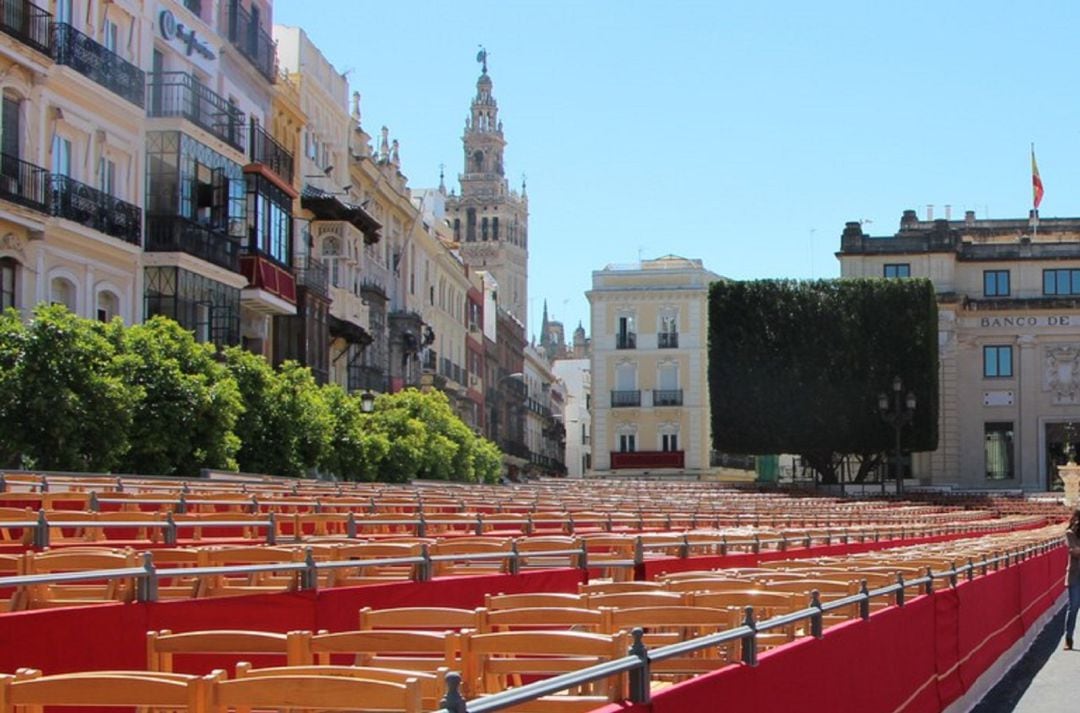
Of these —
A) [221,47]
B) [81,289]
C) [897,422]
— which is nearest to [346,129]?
[221,47]

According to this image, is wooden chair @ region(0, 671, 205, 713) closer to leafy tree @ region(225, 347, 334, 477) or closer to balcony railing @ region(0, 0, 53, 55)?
balcony railing @ region(0, 0, 53, 55)

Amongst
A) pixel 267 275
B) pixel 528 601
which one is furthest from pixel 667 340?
pixel 528 601

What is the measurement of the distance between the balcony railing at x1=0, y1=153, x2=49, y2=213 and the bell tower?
5415 inches

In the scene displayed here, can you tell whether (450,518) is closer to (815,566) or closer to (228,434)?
(815,566)

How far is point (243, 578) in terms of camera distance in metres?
12.6

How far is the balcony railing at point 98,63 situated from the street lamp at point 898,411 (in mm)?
41101

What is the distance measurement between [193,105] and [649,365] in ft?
212

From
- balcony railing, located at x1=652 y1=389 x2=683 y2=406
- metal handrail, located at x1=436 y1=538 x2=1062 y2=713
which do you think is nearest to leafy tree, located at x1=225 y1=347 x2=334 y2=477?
metal handrail, located at x1=436 y1=538 x2=1062 y2=713

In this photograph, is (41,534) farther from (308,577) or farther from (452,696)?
(452,696)

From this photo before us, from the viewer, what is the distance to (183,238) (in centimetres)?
4131

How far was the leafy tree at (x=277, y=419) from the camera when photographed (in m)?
36.7

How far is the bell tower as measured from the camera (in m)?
174

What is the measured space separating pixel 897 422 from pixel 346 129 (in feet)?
83.2

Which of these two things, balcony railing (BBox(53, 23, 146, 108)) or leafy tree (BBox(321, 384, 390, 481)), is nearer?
balcony railing (BBox(53, 23, 146, 108))
